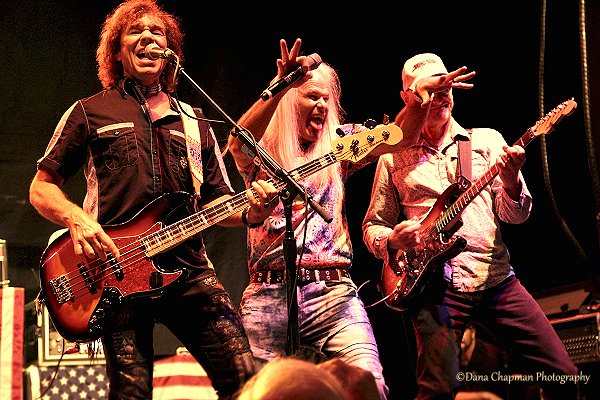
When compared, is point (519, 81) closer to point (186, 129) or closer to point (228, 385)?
point (186, 129)

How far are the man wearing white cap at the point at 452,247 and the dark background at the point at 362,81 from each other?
1.00 metres

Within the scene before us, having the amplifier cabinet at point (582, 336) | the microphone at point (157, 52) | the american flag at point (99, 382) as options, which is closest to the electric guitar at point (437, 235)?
the amplifier cabinet at point (582, 336)

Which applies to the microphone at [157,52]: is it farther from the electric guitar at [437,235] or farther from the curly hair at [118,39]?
the electric guitar at [437,235]

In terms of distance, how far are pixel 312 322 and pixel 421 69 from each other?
159 centimetres

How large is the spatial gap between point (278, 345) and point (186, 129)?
116 centimetres

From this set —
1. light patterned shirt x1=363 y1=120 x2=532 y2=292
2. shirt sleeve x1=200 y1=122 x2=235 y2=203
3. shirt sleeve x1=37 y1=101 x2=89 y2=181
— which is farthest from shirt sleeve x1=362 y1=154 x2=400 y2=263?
shirt sleeve x1=37 y1=101 x2=89 y2=181

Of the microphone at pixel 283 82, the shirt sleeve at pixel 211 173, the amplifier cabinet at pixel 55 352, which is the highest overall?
the microphone at pixel 283 82

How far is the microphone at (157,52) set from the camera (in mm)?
3883

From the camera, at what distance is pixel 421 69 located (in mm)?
4973

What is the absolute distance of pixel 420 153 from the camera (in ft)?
16.1

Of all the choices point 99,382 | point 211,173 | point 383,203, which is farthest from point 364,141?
point 99,382

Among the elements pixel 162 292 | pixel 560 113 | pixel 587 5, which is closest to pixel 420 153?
pixel 560 113

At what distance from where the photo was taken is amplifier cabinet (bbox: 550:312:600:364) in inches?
176

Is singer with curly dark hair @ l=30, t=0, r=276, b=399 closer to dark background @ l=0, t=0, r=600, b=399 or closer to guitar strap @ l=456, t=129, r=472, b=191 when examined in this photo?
guitar strap @ l=456, t=129, r=472, b=191
